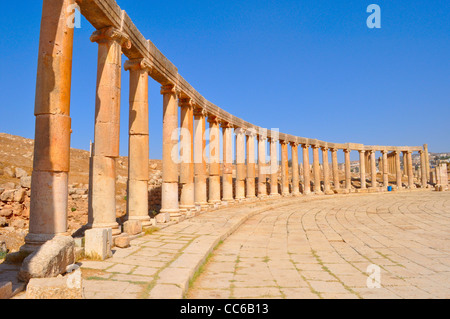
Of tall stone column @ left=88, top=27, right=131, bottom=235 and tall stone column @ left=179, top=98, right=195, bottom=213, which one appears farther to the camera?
tall stone column @ left=179, top=98, right=195, bottom=213

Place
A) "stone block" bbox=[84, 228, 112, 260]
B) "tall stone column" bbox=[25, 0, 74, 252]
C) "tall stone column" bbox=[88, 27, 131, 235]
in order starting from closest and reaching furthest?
"tall stone column" bbox=[25, 0, 74, 252] → "stone block" bbox=[84, 228, 112, 260] → "tall stone column" bbox=[88, 27, 131, 235]

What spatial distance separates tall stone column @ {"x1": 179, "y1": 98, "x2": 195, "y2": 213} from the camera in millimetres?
15062

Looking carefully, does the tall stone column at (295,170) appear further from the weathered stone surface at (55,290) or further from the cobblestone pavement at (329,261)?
the weathered stone surface at (55,290)

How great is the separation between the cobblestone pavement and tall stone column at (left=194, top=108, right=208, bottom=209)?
4.75 metres

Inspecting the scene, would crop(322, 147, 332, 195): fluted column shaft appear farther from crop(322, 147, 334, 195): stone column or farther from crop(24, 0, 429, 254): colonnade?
crop(24, 0, 429, 254): colonnade

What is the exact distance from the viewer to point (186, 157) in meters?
15.0

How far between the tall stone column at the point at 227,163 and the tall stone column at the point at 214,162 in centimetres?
184

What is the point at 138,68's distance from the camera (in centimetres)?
1078

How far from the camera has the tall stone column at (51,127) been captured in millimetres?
6133

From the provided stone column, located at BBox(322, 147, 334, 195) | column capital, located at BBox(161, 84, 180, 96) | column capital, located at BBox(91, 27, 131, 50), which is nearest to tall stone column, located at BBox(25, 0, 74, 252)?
column capital, located at BBox(91, 27, 131, 50)

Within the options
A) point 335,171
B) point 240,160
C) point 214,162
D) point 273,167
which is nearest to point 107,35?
point 214,162

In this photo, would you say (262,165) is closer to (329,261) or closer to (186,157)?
(186,157)

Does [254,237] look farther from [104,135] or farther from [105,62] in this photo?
[105,62]
